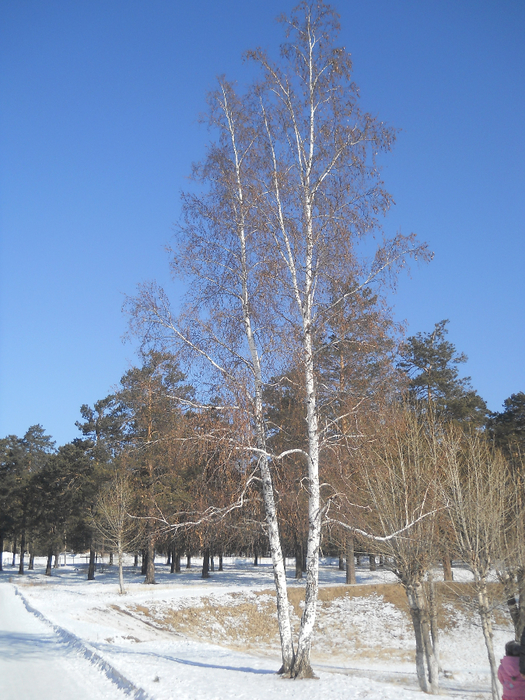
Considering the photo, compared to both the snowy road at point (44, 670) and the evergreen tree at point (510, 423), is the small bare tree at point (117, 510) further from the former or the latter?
the evergreen tree at point (510, 423)

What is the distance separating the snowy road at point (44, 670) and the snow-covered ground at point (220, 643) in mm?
35

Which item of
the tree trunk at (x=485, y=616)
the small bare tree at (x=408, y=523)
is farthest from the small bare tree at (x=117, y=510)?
the tree trunk at (x=485, y=616)

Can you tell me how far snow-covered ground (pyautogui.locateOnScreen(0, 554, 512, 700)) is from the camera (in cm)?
899

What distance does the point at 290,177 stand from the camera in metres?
11.2

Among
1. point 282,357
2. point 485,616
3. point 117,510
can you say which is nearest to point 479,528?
point 485,616

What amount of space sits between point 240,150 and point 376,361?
5684 mm

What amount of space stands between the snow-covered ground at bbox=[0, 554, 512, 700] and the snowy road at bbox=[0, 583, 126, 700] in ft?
0.12

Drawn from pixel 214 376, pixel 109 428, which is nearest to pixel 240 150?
pixel 214 376

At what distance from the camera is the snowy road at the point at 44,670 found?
8.27 m

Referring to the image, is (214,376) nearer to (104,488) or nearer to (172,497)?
(172,497)

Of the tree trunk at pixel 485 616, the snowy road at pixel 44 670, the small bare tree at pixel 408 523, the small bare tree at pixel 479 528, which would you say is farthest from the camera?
the small bare tree at pixel 479 528

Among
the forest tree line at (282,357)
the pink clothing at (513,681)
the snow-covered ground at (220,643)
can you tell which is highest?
the forest tree line at (282,357)

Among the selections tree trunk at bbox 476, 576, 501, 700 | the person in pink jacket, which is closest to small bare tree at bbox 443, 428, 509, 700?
tree trunk at bbox 476, 576, 501, 700

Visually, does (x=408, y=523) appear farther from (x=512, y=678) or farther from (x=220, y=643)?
(x=220, y=643)
